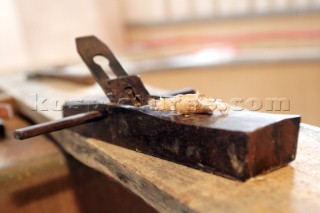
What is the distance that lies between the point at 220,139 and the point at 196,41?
6.01ft

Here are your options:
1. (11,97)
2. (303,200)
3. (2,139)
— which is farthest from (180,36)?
(303,200)

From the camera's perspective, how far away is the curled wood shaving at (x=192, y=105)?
0.52m

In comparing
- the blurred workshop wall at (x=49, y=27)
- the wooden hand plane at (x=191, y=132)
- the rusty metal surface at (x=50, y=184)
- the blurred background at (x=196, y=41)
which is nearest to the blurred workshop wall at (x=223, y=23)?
the blurred background at (x=196, y=41)

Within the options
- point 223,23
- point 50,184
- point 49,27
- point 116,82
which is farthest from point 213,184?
point 49,27

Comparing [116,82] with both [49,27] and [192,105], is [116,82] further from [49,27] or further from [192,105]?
[49,27]

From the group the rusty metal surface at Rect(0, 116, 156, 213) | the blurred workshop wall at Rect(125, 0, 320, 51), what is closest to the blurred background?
the blurred workshop wall at Rect(125, 0, 320, 51)

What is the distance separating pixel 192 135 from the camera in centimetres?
48

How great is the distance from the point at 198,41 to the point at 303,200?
6.14ft

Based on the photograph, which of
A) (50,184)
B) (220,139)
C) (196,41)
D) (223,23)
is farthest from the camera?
(196,41)

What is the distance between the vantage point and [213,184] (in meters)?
0.45

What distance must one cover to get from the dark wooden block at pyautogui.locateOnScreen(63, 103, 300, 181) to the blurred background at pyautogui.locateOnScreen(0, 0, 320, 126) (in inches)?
40.3

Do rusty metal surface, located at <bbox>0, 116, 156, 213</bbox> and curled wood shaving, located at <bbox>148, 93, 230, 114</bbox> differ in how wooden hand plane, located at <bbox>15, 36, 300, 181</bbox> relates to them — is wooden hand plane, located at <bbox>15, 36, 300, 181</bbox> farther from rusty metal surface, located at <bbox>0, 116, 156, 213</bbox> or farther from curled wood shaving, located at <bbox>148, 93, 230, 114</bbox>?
rusty metal surface, located at <bbox>0, 116, 156, 213</bbox>

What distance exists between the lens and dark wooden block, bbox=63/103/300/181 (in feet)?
1.42

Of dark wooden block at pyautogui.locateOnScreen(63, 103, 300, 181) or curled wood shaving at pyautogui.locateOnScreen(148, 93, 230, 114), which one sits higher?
curled wood shaving at pyautogui.locateOnScreen(148, 93, 230, 114)
